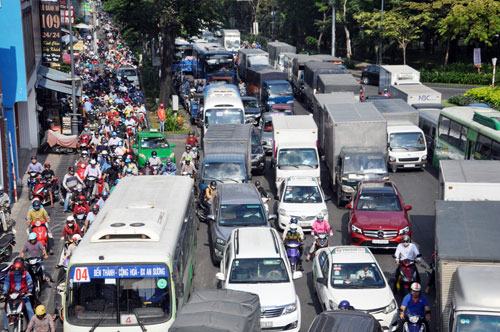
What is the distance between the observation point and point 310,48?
91.7 metres

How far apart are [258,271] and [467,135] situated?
44.8 ft

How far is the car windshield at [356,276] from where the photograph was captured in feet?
50.1

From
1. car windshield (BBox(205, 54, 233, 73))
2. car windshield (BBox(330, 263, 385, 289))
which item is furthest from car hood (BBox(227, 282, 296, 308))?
car windshield (BBox(205, 54, 233, 73))

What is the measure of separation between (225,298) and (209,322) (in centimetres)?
131

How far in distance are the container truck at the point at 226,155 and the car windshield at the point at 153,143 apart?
7.26ft

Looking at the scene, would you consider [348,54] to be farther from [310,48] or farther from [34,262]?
[34,262]

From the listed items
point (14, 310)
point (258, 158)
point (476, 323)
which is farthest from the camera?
point (258, 158)

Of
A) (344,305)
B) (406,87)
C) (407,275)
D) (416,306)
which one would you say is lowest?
(407,275)

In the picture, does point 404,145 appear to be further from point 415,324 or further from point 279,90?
point 415,324

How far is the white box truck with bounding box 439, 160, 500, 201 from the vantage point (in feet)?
60.3

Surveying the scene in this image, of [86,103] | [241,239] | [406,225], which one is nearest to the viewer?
[241,239]

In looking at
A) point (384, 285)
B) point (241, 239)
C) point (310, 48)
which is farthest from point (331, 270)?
point (310, 48)

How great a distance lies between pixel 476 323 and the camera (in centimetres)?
1134

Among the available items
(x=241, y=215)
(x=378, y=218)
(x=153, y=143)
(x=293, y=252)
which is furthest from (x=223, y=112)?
(x=293, y=252)
